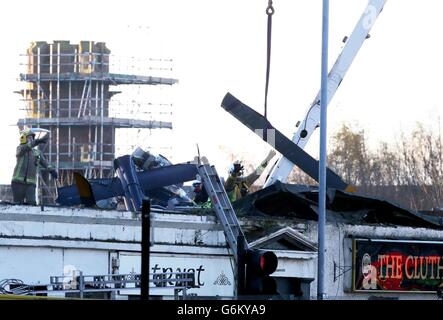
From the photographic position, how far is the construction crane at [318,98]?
36.8 m

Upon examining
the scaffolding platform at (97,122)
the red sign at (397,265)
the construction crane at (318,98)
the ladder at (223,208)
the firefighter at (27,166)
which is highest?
the scaffolding platform at (97,122)

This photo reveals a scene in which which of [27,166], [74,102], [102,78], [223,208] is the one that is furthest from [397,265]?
[74,102]

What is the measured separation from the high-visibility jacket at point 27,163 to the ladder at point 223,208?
3511 mm

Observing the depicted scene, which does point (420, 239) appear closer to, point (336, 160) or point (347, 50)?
point (347, 50)

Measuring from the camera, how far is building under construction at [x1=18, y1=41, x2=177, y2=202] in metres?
92.7

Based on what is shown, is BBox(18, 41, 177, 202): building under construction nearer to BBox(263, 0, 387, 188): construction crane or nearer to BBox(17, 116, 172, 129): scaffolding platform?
BBox(17, 116, 172, 129): scaffolding platform

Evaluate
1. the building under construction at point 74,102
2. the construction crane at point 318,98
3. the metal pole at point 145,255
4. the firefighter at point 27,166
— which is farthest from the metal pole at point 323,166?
the building under construction at point 74,102

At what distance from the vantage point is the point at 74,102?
9656cm

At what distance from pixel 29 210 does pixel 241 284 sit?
8.09 metres

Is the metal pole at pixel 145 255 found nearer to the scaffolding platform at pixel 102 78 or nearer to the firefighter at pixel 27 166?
the firefighter at pixel 27 166

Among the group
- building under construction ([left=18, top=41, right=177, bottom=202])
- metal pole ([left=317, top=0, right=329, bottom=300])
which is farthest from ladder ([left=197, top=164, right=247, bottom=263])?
building under construction ([left=18, top=41, right=177, bottom=202])

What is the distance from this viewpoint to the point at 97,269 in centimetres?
2942
